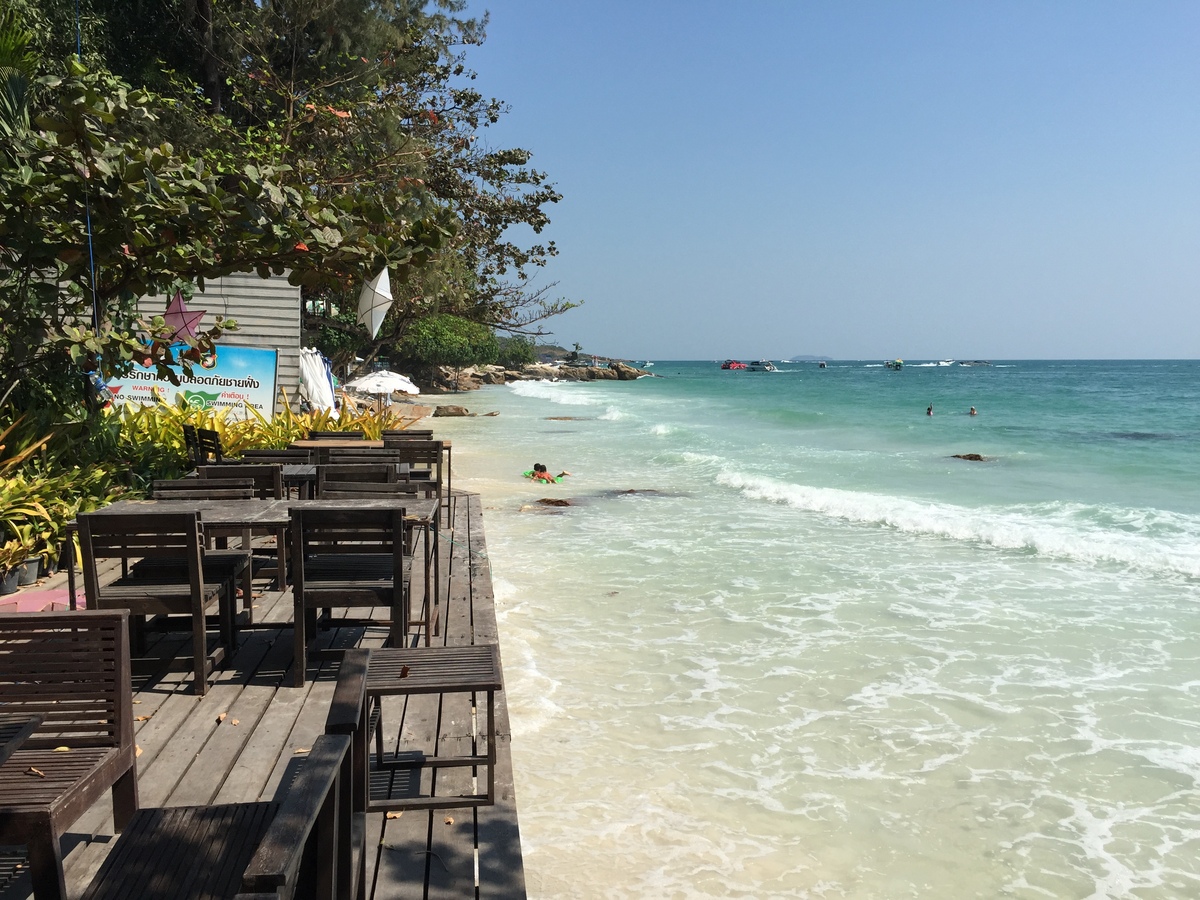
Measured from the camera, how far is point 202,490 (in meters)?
5.44

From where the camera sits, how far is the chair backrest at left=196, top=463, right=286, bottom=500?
628 cm

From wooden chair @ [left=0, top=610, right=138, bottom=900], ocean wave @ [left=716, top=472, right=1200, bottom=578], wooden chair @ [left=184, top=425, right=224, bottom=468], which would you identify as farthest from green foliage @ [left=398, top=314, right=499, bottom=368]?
wooden chair @ [left=0, top=610, right=138, bottom=900]

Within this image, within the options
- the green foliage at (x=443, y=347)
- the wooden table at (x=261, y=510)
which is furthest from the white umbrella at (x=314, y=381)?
the green foliage at (x=443, y=347)

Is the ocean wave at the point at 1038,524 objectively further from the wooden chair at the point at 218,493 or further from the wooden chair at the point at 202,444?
the wooden chair at the point at 218,493

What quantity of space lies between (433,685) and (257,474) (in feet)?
13.4

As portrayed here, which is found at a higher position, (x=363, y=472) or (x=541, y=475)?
(x=363, y=472)

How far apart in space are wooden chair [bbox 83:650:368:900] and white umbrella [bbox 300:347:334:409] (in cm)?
1319

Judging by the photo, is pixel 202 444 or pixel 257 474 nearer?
pixel 257 474

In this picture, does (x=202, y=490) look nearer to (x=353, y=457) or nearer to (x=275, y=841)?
(x=353, y=457)

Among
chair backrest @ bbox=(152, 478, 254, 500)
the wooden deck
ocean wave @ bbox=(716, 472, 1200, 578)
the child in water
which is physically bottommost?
ocean wave @ bbox=(716, 472, 1200, 578)

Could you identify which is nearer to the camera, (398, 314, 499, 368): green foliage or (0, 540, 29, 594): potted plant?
(0, 540, 29, 594): potted plant

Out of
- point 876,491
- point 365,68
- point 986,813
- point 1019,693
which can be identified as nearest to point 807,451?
point 876,491

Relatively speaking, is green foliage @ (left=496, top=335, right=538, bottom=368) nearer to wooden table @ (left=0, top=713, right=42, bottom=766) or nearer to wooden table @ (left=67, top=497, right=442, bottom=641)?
wooden table @ (left=67, top=497, right=442, bottom=641)

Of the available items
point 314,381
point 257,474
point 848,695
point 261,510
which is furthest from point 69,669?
point 314,381
